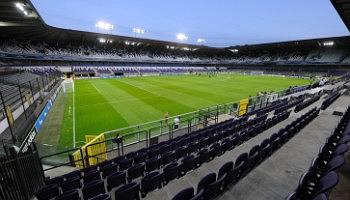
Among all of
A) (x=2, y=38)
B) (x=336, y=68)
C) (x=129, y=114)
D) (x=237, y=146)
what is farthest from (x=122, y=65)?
(x=237, y=146)

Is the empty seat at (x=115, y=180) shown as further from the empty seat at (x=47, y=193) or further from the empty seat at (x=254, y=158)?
the empty seat at (x=254, y=158)

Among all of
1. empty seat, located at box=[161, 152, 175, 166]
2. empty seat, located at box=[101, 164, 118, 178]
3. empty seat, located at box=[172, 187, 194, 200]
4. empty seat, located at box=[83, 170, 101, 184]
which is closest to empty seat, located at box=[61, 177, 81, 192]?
empty seat, located at box=[83, 170, 101, 184]

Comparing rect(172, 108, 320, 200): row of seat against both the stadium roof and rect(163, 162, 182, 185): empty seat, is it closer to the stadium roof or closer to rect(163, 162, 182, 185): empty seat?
rect(163, 162, 182, 185): empty seat

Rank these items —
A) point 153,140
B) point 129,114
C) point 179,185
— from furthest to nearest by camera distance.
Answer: point 129,114 < point 153,140 < point 179,185

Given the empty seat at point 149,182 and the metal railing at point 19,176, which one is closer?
the metal railing at point 19,176

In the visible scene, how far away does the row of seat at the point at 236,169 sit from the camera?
4152 mm

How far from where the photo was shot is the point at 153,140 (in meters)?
11.4

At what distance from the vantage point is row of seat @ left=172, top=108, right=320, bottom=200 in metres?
4.15

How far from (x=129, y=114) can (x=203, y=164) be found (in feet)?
41.4

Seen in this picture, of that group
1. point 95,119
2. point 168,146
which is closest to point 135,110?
point 95,119

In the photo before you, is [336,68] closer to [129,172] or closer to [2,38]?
[129,172]

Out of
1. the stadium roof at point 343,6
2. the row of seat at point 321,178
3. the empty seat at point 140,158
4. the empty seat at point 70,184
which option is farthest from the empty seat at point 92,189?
the stadium roof at point 343,6

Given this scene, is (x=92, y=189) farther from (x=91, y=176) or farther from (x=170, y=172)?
(x=170, y=172)

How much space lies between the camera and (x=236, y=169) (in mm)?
5109
